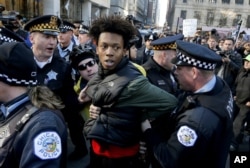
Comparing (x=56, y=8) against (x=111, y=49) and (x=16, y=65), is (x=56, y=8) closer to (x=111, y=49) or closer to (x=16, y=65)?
(x=111, y=49)

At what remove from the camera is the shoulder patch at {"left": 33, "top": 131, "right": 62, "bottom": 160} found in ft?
4.95

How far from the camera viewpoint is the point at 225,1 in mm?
65188

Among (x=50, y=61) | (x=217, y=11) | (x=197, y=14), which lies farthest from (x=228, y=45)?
(x=217, y=11)

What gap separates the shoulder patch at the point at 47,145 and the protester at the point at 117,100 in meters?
0.75

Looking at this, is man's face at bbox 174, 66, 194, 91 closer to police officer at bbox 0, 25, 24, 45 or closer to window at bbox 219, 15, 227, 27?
police officer at bbox 0, 25, 24, 45

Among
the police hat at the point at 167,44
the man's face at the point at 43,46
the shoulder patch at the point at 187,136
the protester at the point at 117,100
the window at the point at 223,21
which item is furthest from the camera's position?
the window at the point at 223,21

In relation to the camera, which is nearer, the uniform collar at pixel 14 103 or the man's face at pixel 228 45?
the uniform collar at pixel 14 103

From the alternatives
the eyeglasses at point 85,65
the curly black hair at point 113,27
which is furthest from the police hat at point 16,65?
the eyeglasses at point 85,65

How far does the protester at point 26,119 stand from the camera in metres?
1.52

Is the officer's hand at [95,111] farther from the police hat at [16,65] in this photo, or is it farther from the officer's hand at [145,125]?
the police hat at [16,65]

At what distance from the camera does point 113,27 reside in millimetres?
2391

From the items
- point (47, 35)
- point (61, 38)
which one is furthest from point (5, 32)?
point (61, 38)

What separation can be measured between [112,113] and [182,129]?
613 mm

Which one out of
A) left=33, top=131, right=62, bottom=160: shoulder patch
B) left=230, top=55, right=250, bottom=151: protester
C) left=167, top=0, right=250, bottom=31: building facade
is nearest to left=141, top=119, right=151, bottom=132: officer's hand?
left=33, top=131, right=62, bottom=160: shoulder patch
